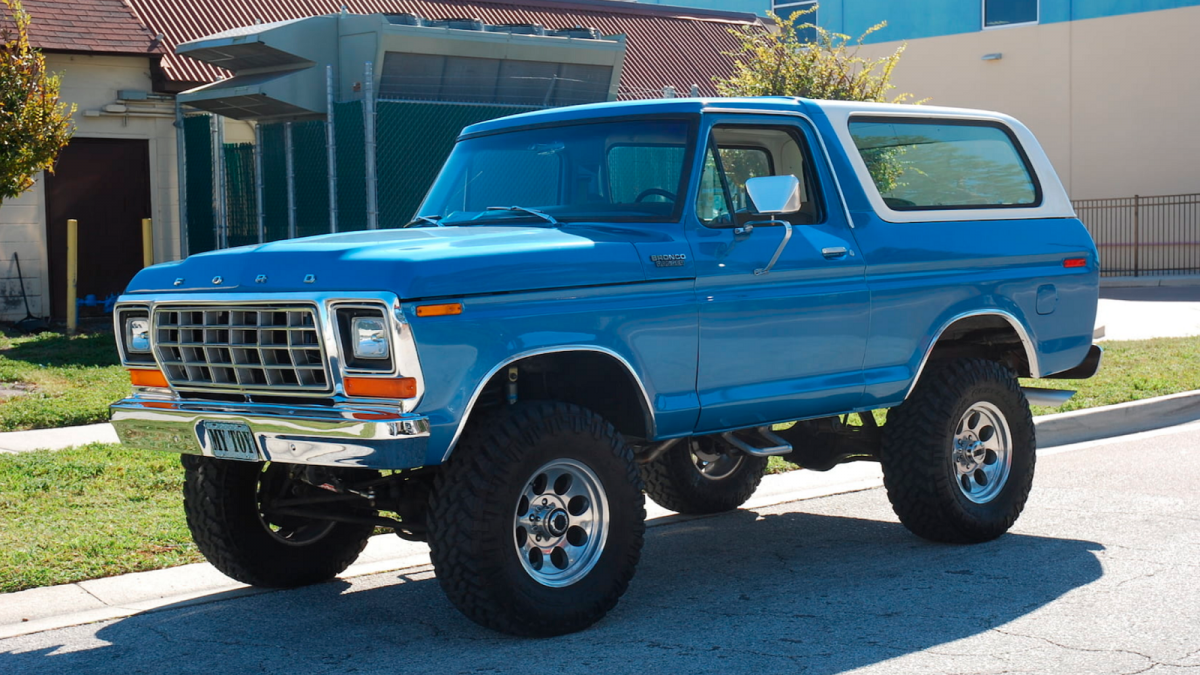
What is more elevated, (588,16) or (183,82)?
(588,16)

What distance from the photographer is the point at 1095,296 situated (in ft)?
25.7

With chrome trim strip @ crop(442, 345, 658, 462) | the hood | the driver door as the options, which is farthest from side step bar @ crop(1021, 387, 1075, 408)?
the hood

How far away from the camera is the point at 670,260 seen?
596cm

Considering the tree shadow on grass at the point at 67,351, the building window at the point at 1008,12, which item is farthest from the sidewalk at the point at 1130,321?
the building window at the point at 1008,12

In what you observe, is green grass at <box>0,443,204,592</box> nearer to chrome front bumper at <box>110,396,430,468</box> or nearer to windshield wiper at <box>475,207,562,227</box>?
chrome front bumper at <box>110,396,430,468</box>

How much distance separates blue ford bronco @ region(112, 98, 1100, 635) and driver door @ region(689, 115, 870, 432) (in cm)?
1

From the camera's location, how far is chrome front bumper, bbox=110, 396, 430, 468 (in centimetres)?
510

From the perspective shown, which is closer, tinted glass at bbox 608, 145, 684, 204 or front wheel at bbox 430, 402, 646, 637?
front wheel at bbox 430, 402, 646, 637

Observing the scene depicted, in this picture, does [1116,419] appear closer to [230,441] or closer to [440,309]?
[440,309]

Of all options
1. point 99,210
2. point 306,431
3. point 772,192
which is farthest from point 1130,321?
point 306,431

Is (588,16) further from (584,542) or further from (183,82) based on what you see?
(584,542)

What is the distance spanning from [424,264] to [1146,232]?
2772 centimetres

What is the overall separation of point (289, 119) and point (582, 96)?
3292 mm

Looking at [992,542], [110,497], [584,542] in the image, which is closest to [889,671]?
[584,542]
